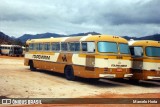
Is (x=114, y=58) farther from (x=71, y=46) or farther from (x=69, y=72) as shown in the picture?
(x=69, y=72)

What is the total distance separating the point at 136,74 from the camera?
1931 centimetres

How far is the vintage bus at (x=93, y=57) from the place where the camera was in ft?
58.4

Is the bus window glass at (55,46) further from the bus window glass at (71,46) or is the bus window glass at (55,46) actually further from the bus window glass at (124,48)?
the bus window glass at (124,48)

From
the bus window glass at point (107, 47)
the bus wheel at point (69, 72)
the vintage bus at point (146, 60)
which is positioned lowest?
the bus wheel at point (69, 72)

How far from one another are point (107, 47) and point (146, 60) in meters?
2.35

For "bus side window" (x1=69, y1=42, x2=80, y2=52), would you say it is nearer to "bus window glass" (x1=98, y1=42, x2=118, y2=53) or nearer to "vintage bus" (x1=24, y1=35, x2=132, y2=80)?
"vintage bus" (x1=24, y1=35, x2=132, y2=80)

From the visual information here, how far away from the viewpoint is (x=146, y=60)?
60.9 ft

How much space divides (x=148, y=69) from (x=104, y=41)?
9.58ft

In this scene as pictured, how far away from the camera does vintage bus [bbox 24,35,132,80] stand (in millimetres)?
17812

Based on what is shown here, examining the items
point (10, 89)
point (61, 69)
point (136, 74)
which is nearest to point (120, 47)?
point (136, 74)

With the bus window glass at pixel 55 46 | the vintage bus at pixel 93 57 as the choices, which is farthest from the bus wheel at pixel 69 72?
the bus window glass at pixel 55 46

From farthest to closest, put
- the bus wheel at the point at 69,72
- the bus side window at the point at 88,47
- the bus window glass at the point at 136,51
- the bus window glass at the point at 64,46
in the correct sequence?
the bus window glass at the point at 64,46, the bus wheel at the point at 69,72, the bus window glass at the point at 136,51, the bus side window at the point at 88,47

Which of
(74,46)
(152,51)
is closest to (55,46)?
(74,46)

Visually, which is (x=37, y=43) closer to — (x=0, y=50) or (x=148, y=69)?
(x=148, y=69)
